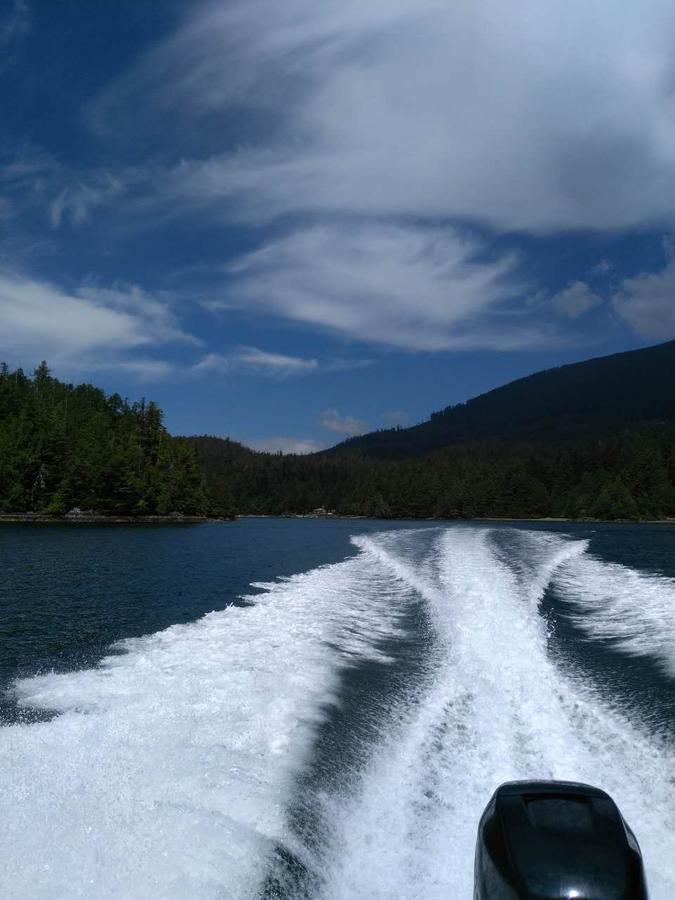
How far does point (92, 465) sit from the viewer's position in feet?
269

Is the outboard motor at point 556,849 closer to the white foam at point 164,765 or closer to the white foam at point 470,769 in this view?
the white foam at point 470,769

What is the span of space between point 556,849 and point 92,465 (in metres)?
84.0

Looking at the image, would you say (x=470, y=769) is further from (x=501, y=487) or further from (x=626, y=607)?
(x=501, y=487)

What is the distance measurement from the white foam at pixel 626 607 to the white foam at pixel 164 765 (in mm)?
5464

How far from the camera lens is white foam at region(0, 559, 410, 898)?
529cm

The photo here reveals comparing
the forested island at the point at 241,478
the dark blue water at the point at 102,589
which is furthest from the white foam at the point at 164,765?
the forested island at the point at 241,478

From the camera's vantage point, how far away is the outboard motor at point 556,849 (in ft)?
13.7

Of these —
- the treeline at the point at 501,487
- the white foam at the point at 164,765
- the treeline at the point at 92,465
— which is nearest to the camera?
the white foam at the point at 164,765

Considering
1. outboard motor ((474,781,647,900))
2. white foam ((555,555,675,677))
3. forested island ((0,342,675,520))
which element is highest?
forested island ((0,342,675,520))

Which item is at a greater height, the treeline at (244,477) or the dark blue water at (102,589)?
the treeline at (244,477)

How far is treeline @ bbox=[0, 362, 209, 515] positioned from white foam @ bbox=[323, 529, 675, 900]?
7593 cm

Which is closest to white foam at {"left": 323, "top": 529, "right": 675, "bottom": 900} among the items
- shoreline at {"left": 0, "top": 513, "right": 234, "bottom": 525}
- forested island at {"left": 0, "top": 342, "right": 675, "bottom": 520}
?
shoreline at {"left": 0, "top": 513, "right": 234, "bottom": 525}

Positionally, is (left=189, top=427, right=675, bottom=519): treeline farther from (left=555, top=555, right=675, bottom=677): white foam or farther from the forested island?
(left=555, top=555, right=675, bottom=677): white foam

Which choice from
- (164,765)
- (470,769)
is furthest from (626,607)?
(164,765)
